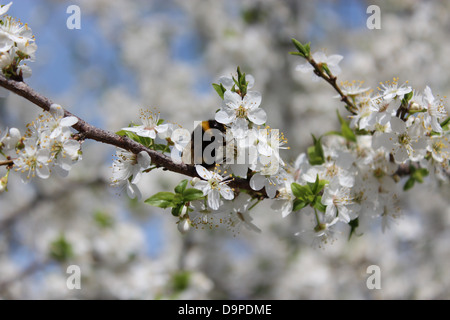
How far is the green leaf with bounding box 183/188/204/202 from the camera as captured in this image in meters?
1.38

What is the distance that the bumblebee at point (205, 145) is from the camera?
141cm

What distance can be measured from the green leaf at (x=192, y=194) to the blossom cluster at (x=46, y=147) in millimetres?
370

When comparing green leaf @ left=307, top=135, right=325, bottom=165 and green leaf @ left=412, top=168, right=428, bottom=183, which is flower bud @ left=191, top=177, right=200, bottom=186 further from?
green leaf @ left=412, top=168, right=428, bottom=183

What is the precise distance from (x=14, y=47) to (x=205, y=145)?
716 millimetres

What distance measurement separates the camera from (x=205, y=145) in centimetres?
141

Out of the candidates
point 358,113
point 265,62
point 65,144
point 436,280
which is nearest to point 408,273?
point 436,280

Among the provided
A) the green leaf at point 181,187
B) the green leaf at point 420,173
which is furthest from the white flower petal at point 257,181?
the green leaf at point 420,173

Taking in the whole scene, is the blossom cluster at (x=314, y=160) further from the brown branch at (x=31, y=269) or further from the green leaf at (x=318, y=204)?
the brown branch at (x=31, y=269)

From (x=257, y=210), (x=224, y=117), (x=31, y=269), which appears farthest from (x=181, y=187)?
(x=257, y=210)

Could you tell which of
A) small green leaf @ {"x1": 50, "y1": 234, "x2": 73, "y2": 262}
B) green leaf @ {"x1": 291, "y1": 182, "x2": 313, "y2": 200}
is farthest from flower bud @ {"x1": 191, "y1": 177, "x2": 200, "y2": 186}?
small green leaf @ {"x1": 50, "y1": 234, "x2": 73, "y2": 262}

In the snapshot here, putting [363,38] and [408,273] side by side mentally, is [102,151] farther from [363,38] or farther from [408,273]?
[408,273]

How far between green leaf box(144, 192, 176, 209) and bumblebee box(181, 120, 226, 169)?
0.44 ft

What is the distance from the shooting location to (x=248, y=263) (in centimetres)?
539

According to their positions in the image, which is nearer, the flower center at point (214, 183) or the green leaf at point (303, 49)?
the flower center at point (214, 183)
